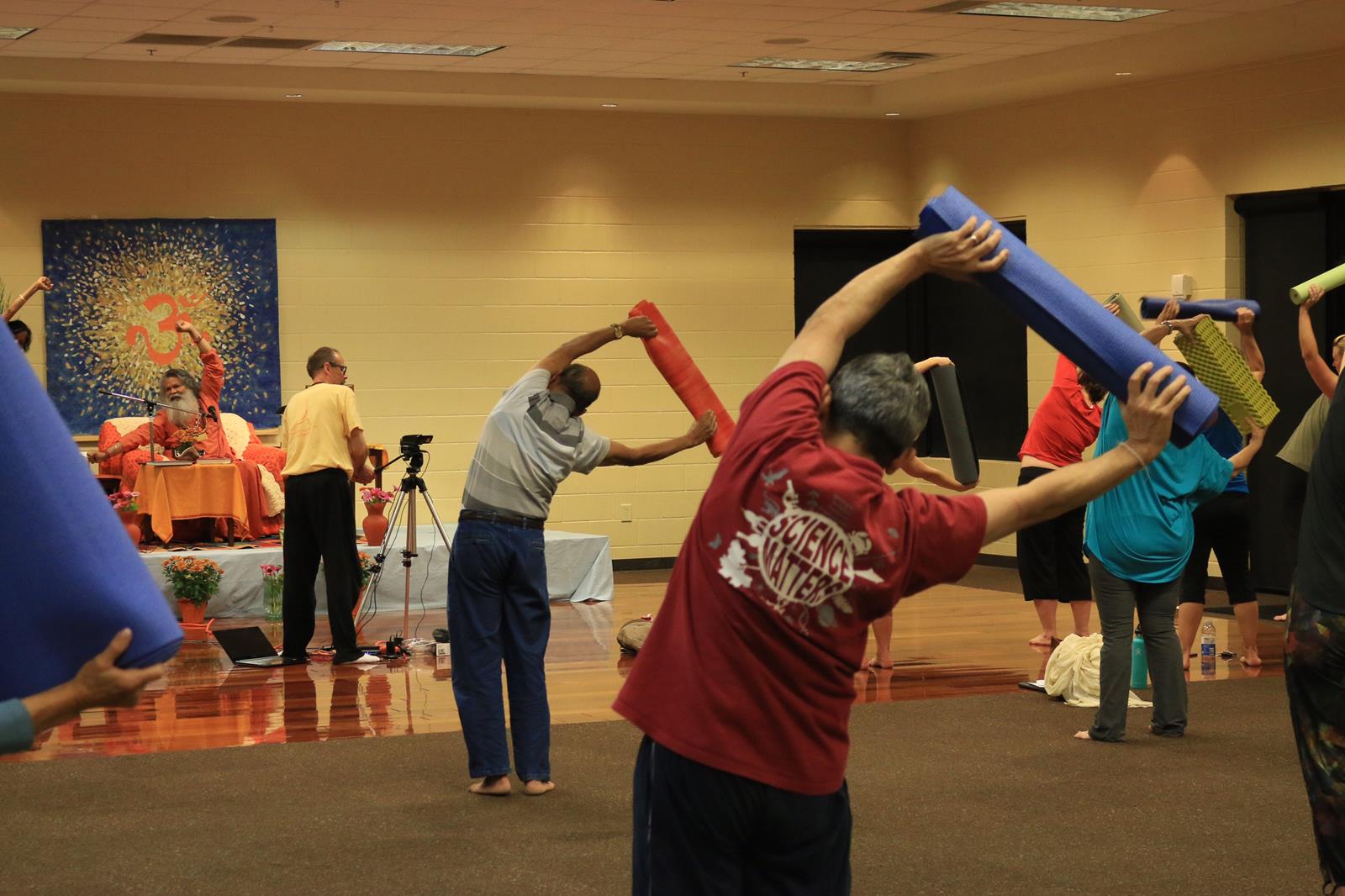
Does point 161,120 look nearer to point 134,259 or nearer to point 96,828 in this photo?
point 134,259

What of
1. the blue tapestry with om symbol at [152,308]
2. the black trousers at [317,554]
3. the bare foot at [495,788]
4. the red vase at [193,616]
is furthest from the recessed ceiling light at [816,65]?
the bare foot at [495,788]

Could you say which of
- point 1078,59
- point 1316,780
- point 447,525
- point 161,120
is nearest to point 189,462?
point 447,525

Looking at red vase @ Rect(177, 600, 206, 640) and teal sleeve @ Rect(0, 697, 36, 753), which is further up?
teal sleeve @ Rect(0, 697, 36, 753)

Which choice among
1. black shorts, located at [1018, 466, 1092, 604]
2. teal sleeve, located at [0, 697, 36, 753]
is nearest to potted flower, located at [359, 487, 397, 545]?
black shorts, located at [1018, 466, 1092, 604]

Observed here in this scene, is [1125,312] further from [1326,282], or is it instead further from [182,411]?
[182,411]

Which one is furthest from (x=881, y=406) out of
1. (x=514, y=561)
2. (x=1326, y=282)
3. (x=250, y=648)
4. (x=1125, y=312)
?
(x=250, y=648)

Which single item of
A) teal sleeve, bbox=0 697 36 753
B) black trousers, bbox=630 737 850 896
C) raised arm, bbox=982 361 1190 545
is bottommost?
black trousers, bbox=630 737 850 896

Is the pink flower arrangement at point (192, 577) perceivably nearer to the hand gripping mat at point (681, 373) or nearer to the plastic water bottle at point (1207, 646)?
the hand gripping mat at point (681, 373)

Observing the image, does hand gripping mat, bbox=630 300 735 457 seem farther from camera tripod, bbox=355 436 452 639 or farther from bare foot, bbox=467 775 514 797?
camera tripod, bbox=355 436 452 639

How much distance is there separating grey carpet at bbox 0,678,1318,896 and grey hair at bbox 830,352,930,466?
88.0 inches

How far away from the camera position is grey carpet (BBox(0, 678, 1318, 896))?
427 cm

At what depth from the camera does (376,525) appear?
9859 mm

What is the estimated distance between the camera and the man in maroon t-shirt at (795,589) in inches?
84.6

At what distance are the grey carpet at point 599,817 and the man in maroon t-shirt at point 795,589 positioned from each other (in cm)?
201
